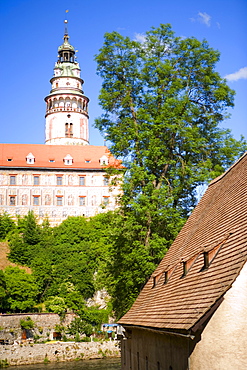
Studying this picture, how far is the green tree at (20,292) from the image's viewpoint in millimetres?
53875

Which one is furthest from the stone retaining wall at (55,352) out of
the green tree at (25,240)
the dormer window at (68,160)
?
the dormer window at (68,160)

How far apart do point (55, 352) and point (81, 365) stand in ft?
16.7

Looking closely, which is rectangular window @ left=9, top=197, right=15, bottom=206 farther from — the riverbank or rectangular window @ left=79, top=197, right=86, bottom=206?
the riverbank

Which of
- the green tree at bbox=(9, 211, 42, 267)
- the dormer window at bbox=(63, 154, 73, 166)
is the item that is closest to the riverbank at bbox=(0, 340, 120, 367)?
the green tree at bbox=(9, 211, 42, 267)

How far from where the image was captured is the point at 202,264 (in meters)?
8.90

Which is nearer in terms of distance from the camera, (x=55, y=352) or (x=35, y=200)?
(x=55, y=352)

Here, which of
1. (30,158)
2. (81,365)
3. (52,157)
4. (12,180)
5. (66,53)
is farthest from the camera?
(66,53)

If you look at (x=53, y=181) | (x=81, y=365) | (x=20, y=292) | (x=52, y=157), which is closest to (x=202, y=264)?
(x=81, y=365)

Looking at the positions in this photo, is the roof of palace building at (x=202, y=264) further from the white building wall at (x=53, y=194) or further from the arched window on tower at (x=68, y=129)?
the arched window on tower at (x=68, y=129)

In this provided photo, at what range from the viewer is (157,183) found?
21.7m

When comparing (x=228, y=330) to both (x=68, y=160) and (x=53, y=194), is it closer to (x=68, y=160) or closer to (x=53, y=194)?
(x=53, y=194)

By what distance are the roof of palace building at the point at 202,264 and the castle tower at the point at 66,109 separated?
2933 inches

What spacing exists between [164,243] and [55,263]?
4353 centimetres

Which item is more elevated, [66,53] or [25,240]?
[66,53]
